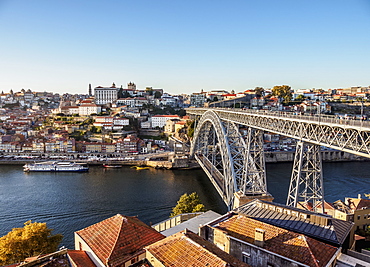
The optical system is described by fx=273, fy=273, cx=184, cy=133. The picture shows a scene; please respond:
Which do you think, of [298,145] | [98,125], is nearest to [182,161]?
[98,125]

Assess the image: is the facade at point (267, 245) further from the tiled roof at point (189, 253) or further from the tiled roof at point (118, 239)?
the tiled roof at point (118, 239)

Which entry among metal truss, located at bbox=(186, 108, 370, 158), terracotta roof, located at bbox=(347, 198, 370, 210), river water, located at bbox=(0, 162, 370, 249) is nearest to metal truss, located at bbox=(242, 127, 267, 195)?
metal truss, located at bbox=(186, 108, 370, 158)

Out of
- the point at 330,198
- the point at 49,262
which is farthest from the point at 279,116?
the point at 330,198

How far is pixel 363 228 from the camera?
42.1 ft

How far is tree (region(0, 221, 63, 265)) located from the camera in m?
9.46

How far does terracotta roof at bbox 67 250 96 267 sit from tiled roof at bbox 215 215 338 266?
323cm

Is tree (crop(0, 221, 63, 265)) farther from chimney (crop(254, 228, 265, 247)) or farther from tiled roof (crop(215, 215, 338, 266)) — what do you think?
chimney (crop(254, 228, 265, 247))

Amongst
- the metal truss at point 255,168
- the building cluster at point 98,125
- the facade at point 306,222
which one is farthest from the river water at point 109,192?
the facade at point 306,222

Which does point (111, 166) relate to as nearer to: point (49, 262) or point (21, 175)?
point (21, 175)

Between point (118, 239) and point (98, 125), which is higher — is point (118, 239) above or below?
below

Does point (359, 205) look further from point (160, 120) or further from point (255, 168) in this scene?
point (160, 120)

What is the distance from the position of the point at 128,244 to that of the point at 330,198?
19.1 metres

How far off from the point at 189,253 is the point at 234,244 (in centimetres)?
133

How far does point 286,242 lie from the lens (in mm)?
5992
